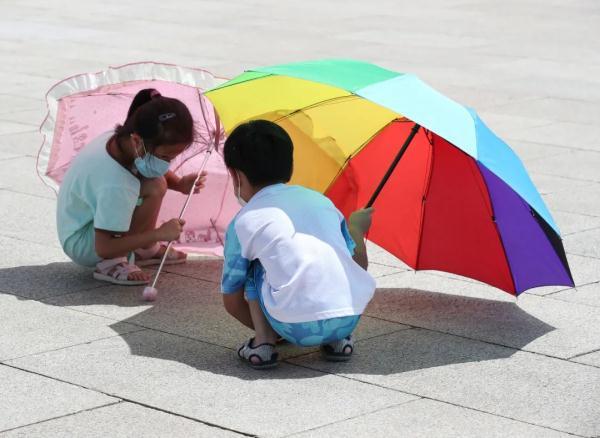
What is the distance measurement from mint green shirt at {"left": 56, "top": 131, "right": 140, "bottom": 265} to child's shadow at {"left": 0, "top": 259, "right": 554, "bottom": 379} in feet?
0.76

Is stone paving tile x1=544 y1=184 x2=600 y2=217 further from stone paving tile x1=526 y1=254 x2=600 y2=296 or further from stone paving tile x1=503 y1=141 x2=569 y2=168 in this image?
stone paving tile x1=526 y1=254 x2=600 y2=296

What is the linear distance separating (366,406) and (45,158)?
8.26 feet

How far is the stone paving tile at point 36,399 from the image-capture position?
14.2 ft

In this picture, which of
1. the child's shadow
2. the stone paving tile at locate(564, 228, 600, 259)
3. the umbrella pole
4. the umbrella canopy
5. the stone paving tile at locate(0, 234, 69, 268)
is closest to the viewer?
the child's shadow

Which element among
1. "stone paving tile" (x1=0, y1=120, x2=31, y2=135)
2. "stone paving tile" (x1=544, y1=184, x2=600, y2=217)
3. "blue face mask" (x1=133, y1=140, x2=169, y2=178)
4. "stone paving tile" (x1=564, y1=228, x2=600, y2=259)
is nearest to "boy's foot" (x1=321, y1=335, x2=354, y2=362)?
"blue face mask" (x1=133, y1=140, x2=169, y2=178)

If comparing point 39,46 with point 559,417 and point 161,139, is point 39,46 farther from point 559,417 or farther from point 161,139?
point 559,417

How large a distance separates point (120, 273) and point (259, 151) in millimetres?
1443

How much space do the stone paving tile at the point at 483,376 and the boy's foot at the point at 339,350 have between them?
0.10 ft

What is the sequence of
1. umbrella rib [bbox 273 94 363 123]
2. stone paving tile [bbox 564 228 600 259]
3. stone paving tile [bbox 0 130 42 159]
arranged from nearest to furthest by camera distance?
1. umbrella rib [bbox 273 94 363 123]
2. stone paving tile [bbox 564 228 600 259]
3. stone paving tile [bbox 0 130 42 159]

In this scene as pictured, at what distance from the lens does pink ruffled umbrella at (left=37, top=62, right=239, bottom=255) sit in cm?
611

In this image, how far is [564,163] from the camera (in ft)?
29.3

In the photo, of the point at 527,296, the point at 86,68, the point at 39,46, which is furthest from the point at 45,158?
the point at 39,46

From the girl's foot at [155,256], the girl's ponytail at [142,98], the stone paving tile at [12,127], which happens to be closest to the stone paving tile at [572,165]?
the girl's foot at [155,256]

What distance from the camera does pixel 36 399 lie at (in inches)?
177
